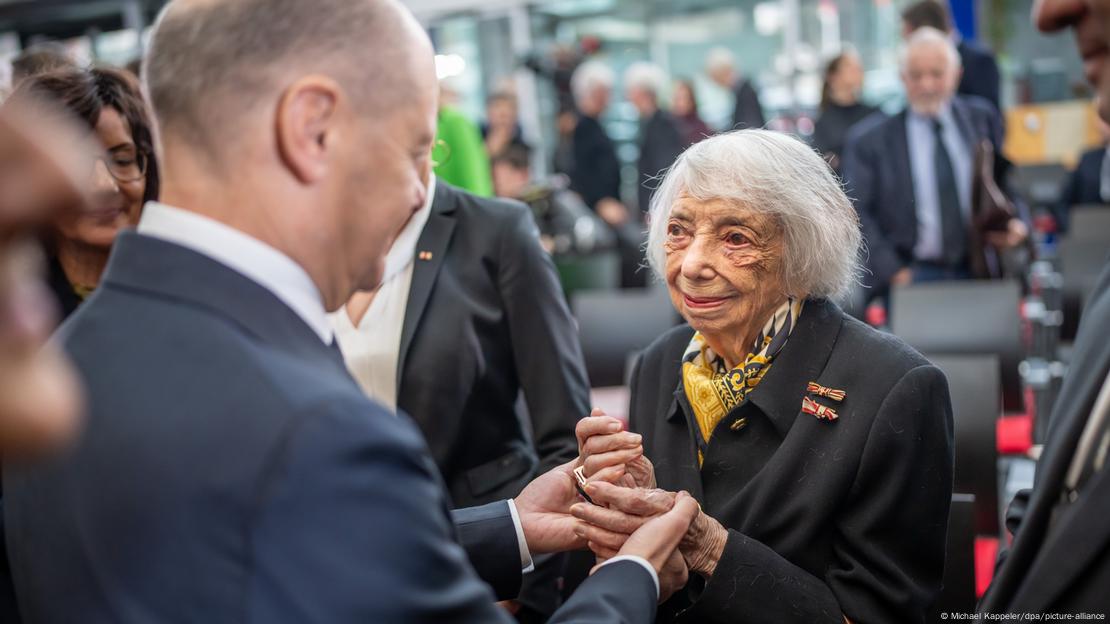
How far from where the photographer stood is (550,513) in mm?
1780

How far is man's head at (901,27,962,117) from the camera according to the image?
4.32 meters

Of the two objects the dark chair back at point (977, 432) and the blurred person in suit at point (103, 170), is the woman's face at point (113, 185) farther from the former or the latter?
the dark chair back at point (977, 432)

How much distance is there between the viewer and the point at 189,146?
1032mm

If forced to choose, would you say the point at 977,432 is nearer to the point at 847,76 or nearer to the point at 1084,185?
the point at 847,76

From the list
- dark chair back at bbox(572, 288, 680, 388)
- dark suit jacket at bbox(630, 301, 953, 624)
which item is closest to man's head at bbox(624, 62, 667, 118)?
dark chair back at bbox(572, 288, 680, 388)

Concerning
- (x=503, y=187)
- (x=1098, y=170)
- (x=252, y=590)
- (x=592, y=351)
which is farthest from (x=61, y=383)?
(x=1098, y=170)

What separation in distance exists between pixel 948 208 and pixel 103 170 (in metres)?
3.55

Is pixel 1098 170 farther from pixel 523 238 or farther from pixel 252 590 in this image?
pixel 252 590

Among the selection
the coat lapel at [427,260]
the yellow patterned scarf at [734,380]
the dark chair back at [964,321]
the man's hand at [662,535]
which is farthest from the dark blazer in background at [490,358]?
the dark chair back at [964,321]

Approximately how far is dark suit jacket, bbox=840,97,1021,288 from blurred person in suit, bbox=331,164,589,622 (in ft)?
8.38

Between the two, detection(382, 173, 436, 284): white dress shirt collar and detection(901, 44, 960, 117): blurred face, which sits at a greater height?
detection(901, 44, 960, 117): blurred face

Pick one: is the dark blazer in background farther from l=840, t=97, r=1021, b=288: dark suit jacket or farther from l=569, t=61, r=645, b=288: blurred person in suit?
l=569, t=61, r=645, b=288: blurred person in suit

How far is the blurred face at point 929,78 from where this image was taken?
14.2 ft

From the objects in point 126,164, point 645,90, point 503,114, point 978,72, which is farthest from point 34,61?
point 645,90
